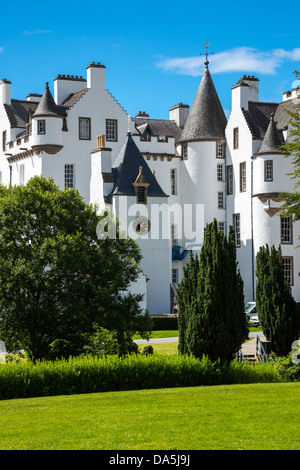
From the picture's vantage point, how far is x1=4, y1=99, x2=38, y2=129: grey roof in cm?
6302

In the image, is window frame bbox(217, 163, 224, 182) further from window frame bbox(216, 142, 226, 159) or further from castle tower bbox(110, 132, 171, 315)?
castle tower bbox(110, 132, 171, 315)

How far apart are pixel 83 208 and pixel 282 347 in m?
10.5

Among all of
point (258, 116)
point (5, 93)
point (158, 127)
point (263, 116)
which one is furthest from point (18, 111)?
point (263, 116)

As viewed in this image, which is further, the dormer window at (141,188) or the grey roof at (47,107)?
the grey roof at (47,107)

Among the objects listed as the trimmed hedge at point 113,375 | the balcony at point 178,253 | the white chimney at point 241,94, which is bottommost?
the trimmed hedge at point 113,375

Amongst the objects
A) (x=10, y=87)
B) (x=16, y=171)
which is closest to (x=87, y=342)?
(x=16, y=171)

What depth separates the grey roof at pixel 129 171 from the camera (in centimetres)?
5225

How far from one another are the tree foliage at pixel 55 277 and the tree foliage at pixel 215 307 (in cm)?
533

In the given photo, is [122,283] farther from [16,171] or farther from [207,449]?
[16,171]

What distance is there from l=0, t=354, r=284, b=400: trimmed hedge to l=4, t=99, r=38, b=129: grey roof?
143 ft

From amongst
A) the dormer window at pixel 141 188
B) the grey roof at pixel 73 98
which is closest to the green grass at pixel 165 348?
the dormer window at pixel 141 188

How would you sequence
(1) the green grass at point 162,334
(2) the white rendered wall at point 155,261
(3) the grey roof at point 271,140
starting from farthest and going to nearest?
(3) the grey roof at point 271,140 < (2) the white rendered wall at point 155,261 < (1) the green grass at point 162,334

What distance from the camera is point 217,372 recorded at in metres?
22.6

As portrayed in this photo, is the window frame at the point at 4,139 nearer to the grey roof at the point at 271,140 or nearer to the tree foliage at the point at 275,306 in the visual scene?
the grey roof at the point at 271,140
